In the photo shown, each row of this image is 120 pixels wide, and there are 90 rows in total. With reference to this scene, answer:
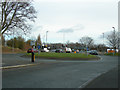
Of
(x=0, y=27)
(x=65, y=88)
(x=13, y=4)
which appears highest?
(x=13, y=4)

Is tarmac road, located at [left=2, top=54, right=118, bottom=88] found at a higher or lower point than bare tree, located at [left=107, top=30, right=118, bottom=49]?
lower

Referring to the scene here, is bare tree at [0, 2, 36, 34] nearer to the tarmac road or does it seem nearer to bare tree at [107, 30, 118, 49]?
the tarmac road

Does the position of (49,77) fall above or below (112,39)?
below

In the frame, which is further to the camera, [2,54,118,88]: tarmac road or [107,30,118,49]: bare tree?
[107,30,118,49]: bare tree

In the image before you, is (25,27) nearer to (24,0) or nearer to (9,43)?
(24,0)

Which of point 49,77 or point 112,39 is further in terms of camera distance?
point 112,39

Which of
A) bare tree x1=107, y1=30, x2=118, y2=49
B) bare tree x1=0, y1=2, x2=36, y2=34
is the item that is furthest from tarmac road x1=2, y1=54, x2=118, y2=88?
bare tree x1=107, y1=30, x2=118, y2=49

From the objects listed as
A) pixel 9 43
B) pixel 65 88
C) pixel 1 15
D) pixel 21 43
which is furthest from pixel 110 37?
pixel 65 88

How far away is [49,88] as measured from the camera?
6.93 metres

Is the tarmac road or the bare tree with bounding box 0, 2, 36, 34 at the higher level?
the bare tree with bounding box 0, 2, 36, 34

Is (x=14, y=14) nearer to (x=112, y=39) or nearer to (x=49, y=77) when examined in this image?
(x=49, y=77)

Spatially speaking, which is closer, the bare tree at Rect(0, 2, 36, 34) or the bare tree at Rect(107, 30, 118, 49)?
the bare tree at Rect(0, 2, 36, 34)

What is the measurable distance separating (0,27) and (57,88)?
9.87m

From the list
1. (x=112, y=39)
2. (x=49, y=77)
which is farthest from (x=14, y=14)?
(x=112, y=39)
